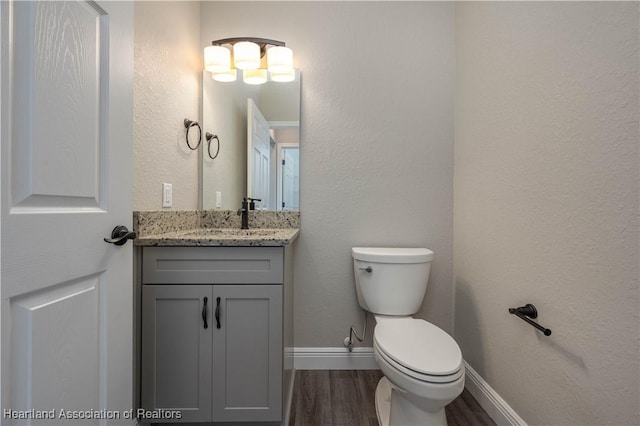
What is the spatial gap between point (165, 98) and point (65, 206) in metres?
0.86

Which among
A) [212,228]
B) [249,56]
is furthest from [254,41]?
[212,228]

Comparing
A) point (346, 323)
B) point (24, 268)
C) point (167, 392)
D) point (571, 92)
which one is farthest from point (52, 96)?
point (346, 323)

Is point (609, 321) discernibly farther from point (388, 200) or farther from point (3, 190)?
point (3, 190)

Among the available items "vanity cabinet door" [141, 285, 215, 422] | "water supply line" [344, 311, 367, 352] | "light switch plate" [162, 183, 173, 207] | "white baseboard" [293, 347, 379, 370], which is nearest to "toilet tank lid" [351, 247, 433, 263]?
"water supply line" [344, 311, 367, 352]

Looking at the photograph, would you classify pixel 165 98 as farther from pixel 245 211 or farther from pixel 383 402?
pixel 383 402

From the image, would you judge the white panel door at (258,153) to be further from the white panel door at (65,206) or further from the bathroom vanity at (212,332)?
the white panel door at (65,206)

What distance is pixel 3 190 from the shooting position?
0.59 meters

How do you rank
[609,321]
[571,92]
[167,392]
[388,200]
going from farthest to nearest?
[388,200], [167,392], [571,92], [609,321]

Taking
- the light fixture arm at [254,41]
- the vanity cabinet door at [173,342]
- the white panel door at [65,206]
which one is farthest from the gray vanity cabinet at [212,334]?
the light fixture arm at [254,41]

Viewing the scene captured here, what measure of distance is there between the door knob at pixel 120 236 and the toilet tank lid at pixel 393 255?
1069 millimetres

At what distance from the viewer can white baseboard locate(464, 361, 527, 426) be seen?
125cm

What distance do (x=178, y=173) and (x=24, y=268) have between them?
0.98 m

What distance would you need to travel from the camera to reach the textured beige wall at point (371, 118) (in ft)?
5.82

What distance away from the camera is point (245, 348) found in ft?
3.95
